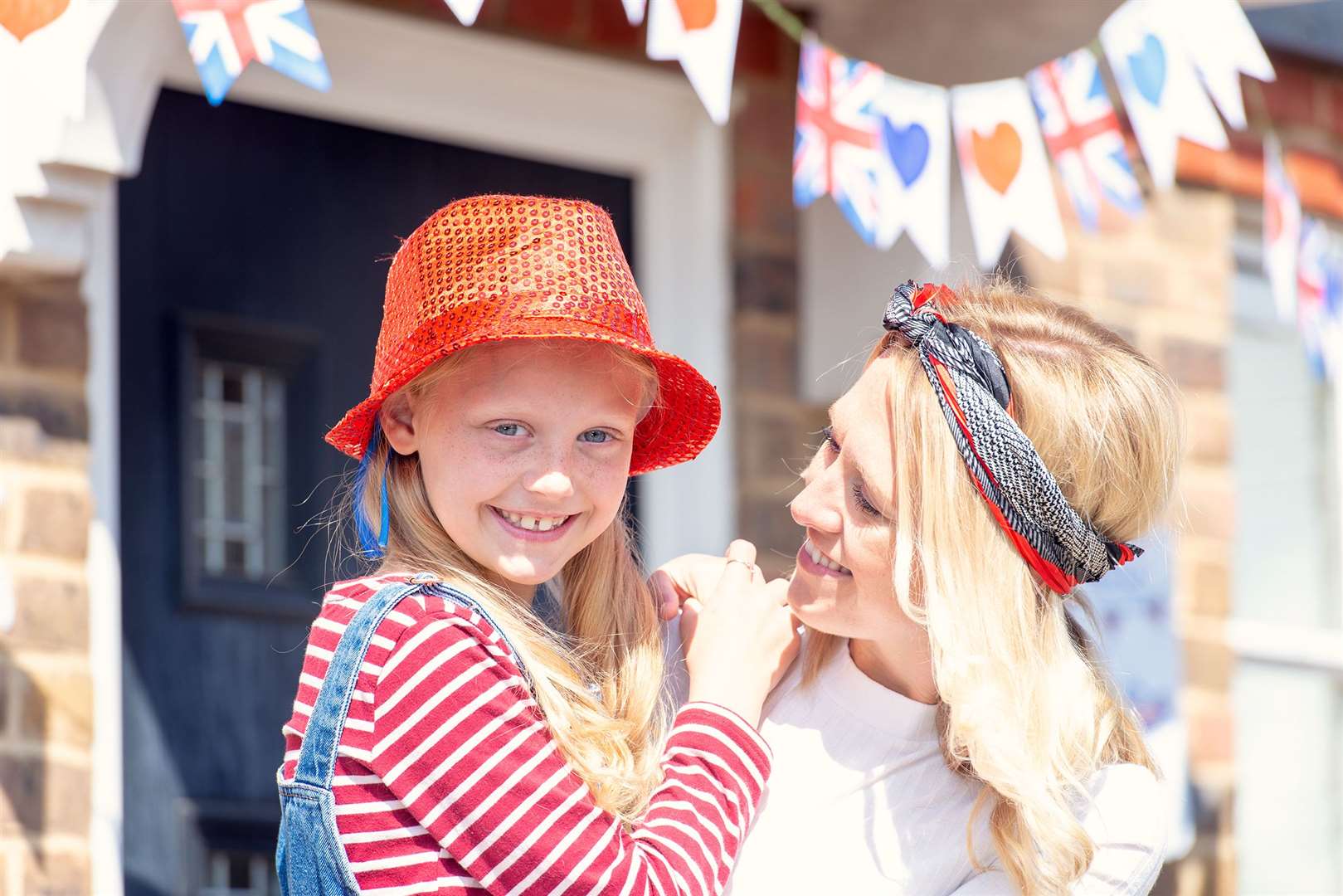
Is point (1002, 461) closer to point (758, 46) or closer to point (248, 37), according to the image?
point (248, 37)

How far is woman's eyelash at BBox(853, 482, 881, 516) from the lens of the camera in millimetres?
2077

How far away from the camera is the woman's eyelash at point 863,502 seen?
6.81 ft

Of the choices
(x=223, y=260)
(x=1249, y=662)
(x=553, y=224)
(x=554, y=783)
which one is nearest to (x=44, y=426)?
(x=223, y=260)

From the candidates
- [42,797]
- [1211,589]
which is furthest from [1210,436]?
[42,797]

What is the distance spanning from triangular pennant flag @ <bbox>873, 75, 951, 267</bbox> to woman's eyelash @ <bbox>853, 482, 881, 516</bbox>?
0.90m

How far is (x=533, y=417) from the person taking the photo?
6.70 ft

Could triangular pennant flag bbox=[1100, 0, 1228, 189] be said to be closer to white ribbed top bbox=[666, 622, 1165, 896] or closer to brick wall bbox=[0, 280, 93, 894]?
white ribbed top bbox=[666, 622, 1165, 896]

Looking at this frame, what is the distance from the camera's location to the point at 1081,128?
3.10m

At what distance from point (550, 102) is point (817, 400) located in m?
0.89

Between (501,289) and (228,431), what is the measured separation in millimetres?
1532

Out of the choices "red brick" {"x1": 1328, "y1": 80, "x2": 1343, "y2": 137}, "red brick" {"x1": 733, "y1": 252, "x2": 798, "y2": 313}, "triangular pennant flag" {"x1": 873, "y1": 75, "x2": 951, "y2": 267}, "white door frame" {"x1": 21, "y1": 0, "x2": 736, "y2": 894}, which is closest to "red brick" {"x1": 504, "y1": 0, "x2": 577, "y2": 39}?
"white door frame" {"x1": 21, "y1": 0, "x2": 736, "y2": 894}

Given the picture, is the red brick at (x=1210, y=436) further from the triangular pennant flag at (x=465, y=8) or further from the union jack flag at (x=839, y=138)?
the triangular pennant flag at (x=465, y=8)

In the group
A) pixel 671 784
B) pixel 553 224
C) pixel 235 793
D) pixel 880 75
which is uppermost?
pixel 880 75

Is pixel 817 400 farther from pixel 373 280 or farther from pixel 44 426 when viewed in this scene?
pixel 44 426
